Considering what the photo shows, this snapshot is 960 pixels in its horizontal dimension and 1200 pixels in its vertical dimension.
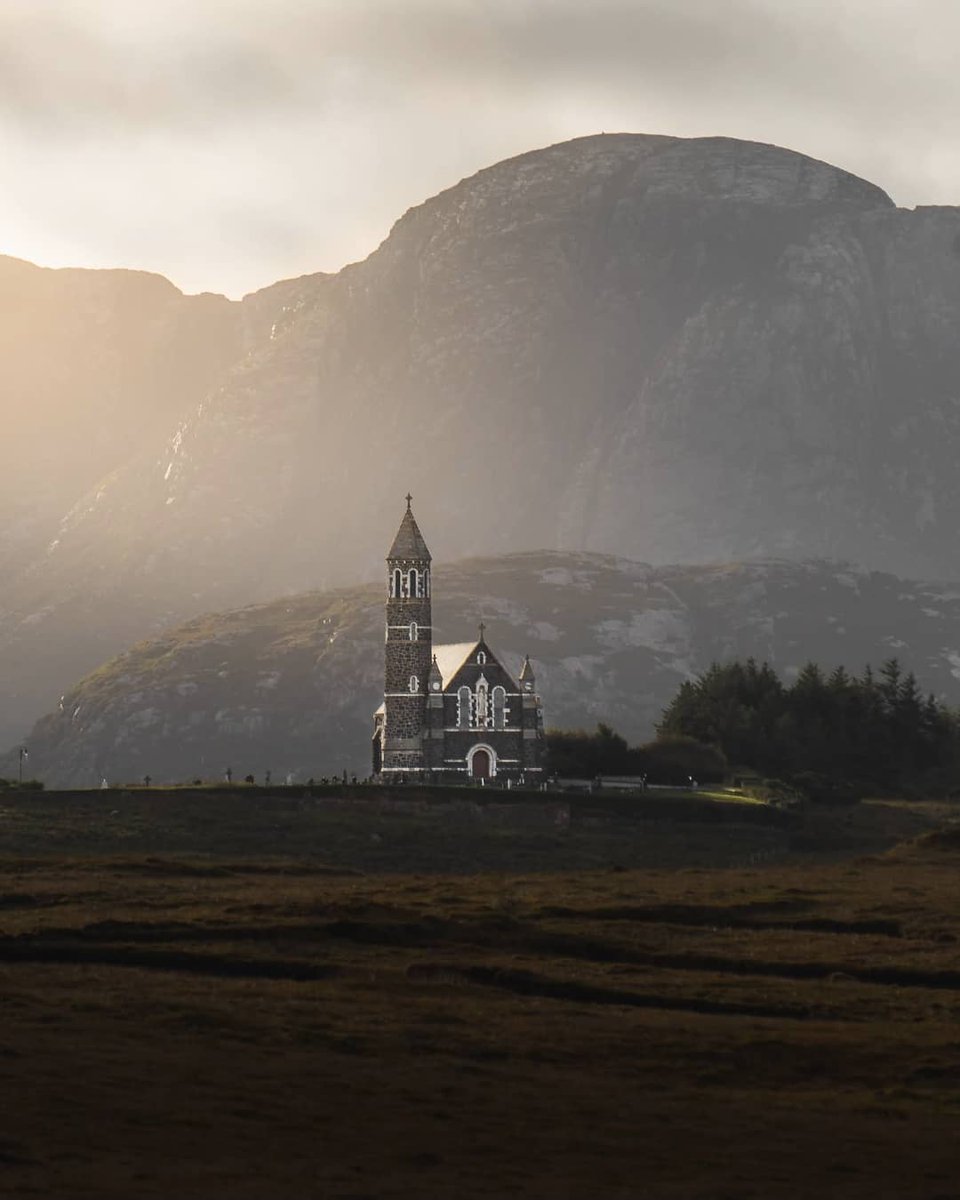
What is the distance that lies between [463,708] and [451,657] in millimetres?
8124

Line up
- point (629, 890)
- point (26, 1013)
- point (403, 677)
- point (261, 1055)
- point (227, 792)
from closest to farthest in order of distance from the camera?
point (261, 1055), point (26, 1013), point (629, 890), point (227, 792), point (403, 677)

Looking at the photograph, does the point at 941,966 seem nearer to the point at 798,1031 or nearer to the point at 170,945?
the point at 798,1031

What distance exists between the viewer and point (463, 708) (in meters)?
184

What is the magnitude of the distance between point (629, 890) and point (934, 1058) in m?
52.8

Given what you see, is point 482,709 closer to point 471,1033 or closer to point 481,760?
point 481,760

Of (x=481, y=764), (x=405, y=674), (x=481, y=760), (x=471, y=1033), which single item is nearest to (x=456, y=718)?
(x=481, y=760)

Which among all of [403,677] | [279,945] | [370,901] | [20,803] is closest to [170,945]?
[279,945]

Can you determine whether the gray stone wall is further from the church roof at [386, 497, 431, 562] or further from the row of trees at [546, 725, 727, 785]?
the row of trees at [546, 725, 727, 785]

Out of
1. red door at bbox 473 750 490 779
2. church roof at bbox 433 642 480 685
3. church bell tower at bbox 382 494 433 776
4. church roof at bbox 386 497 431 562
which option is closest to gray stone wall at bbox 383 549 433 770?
church bell tower at bbox 382 494 433 776

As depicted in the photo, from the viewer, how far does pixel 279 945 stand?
88.7 m

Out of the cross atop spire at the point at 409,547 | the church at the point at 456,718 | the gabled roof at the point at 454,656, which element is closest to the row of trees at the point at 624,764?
the church at the point at 456,718

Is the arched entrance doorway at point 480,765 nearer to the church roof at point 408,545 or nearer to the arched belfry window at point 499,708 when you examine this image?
the arched belfry window at point 499,708

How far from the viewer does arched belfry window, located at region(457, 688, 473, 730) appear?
18362 centimetres

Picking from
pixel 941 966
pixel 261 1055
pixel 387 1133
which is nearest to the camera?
pixel 387 1133
